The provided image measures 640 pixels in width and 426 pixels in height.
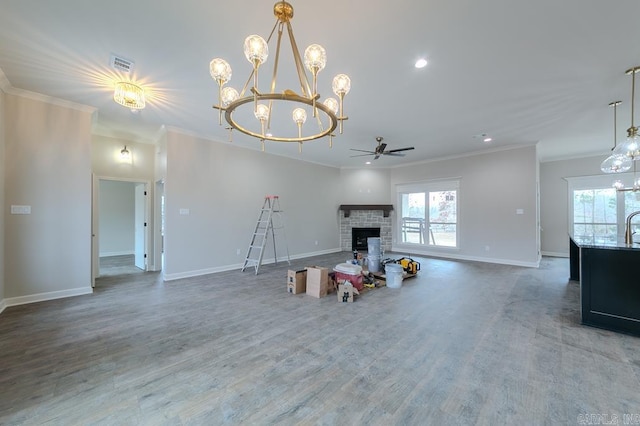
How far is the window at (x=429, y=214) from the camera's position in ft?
23.8

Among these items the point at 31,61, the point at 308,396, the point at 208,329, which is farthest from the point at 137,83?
the point at 308,396

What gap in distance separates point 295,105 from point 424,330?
11.5 ft

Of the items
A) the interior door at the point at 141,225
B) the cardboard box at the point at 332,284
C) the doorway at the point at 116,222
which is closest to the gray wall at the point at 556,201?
the cardboard box at the point at 332,284

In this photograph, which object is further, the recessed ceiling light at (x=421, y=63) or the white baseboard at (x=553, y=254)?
the white baseboard at (x=553, y=254)

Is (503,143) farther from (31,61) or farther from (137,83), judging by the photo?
(31,61)

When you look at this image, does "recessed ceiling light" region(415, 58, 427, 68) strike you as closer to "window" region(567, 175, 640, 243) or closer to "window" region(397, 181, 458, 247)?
"window" region(397, 181, 458, 247)

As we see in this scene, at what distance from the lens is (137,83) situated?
3129mm

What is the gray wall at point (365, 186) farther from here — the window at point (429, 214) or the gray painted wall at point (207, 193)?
the window at point (429, 214)

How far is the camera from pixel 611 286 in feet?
9.08

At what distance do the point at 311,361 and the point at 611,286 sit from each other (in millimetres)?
3365

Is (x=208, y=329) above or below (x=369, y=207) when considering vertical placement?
below

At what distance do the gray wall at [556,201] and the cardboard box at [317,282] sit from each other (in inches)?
293

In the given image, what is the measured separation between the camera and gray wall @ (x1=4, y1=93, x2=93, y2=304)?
346cm

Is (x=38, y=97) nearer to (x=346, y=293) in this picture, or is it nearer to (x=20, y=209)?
(x=20, y=209)
